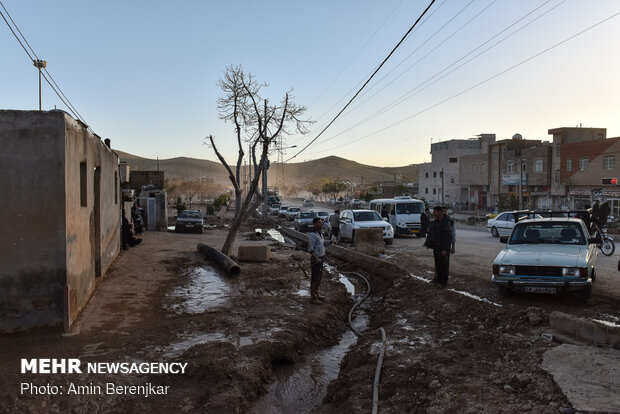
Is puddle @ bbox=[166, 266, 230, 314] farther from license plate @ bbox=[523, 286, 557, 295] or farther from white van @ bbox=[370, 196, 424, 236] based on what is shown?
white van @ bbox=[370, 196, 424, 236]

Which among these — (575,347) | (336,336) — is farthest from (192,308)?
(575,347)

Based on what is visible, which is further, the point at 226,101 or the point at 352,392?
the point at 226,101

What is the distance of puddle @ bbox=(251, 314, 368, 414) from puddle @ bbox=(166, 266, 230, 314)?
104 inches

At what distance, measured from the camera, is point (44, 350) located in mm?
6246

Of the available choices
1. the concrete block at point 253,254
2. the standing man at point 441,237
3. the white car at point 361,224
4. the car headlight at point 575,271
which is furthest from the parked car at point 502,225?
the car headlight at point 575,271

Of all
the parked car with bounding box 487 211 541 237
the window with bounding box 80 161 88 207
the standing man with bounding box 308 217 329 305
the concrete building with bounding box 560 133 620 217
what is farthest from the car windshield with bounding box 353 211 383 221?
the concrete building with bounding box 560 133 620 217

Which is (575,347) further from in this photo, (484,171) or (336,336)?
(484,171)

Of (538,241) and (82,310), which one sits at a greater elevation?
(538,241)

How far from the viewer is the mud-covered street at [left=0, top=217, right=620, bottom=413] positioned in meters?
5.19

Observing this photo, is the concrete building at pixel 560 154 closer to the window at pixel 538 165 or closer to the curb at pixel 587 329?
the window at pixel 538 165

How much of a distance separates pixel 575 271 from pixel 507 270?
113 cm

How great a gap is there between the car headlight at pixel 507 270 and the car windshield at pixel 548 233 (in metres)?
→ 1.49

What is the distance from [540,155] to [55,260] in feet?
162

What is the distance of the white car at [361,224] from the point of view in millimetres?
20547
